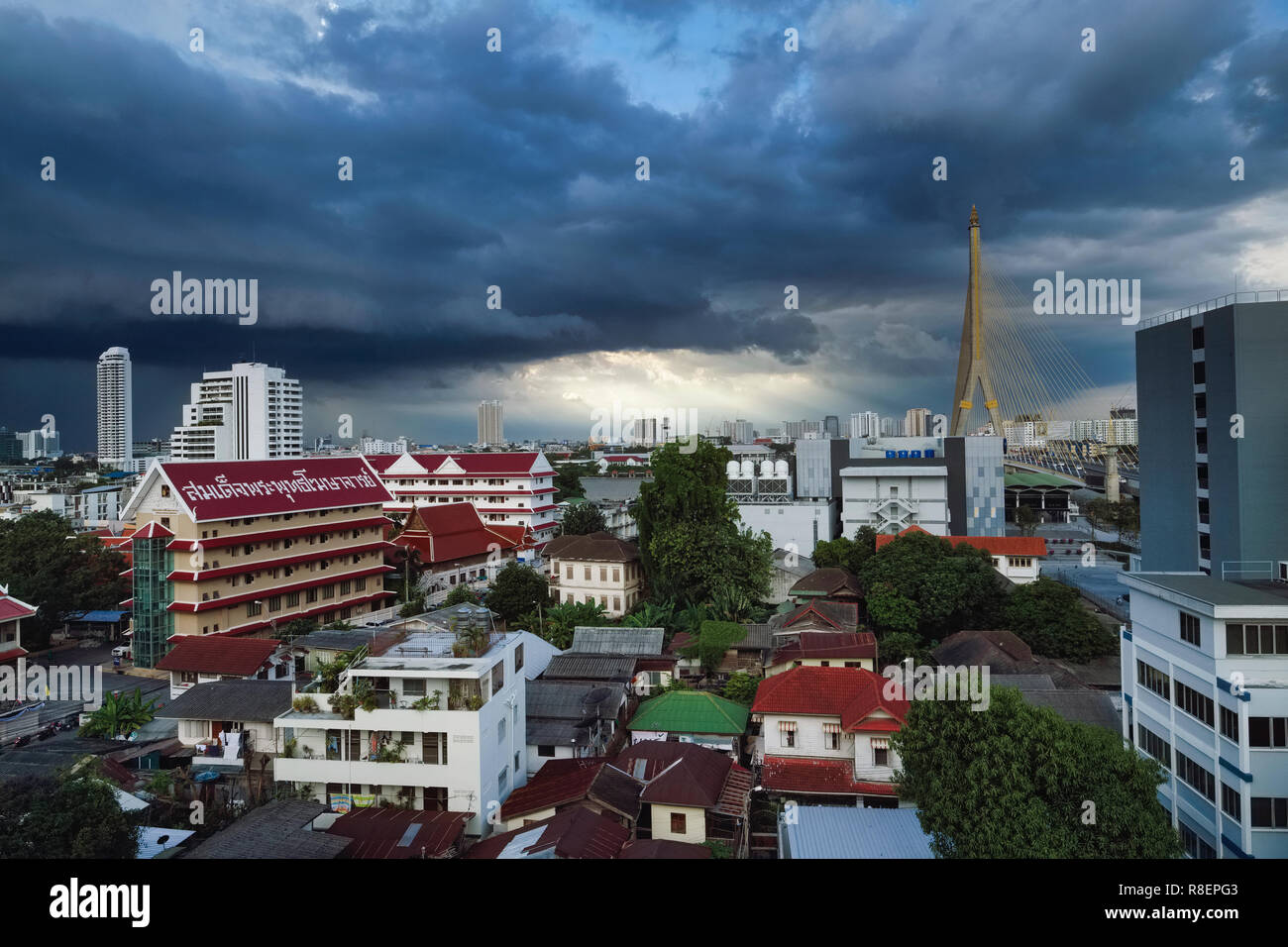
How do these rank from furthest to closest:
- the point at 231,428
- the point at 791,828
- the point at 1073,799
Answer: the point at 231,428
the point at 791,828
the point at 1073,799

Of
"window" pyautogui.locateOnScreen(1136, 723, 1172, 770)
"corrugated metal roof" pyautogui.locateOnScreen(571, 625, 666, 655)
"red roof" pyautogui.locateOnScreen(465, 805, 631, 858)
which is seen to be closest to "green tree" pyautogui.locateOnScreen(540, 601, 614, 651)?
"corrugated metal roof" pyautogui.locateOnScreen(571, 625, 666, 655)

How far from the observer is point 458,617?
8.77 metres

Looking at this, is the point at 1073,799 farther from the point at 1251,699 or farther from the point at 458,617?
the point at 458,617

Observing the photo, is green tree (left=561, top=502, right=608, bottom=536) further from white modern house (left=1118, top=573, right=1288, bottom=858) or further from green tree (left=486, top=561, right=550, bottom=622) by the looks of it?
white modern house (left=1118, top=573, right=1288, bottom=858)

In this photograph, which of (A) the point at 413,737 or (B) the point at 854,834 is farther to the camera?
(A) the point at 413,737

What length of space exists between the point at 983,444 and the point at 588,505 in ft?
41.9

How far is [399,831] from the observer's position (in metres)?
6.44

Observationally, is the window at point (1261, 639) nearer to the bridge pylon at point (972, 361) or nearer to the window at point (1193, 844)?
the window at point (1193, 844)

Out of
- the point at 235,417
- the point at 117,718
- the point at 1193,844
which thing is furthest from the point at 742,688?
the point at 235,417

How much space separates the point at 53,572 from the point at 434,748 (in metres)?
13.3

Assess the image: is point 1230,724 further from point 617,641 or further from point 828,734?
point 617,641

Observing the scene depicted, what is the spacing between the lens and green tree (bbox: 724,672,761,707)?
11141mm
